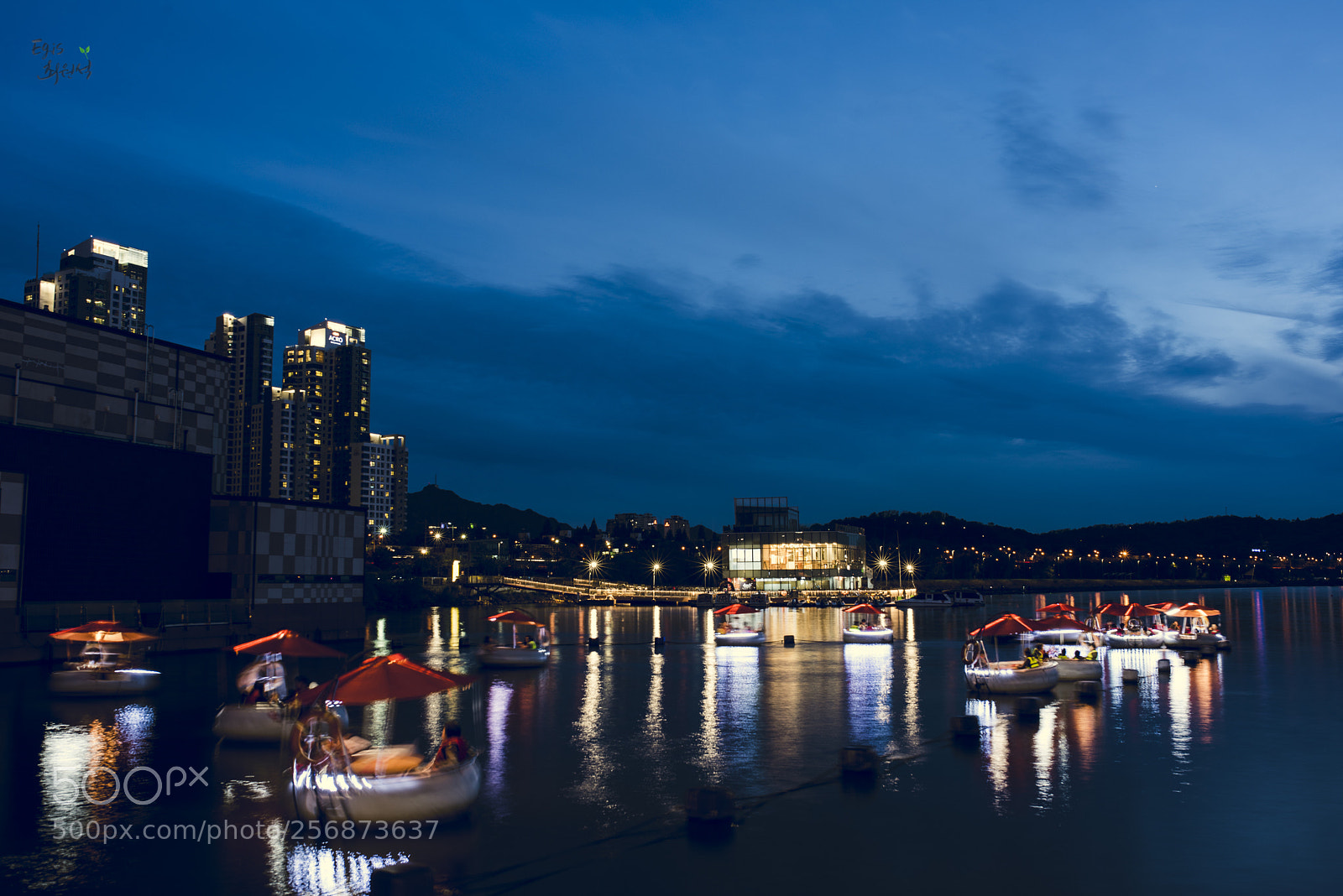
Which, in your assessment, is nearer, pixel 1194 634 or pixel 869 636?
pixel 1194 634

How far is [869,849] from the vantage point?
21109 mm

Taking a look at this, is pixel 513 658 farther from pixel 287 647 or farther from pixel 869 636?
pixel 869 636

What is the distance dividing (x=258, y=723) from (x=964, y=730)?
937 inches

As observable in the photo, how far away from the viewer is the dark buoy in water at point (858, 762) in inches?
1094

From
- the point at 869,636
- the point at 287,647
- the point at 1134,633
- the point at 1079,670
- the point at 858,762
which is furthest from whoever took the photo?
the point at 869,636

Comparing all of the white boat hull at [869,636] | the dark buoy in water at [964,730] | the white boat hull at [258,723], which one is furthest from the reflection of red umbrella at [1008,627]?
the white boat hull at [869,636]

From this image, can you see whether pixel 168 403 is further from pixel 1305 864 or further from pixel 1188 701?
pixel 1305 864

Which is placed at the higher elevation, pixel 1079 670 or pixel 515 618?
pixel 515 618

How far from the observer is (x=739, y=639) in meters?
86.6

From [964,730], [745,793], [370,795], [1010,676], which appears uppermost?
[370,795]

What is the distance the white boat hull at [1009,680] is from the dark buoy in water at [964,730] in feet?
41.4

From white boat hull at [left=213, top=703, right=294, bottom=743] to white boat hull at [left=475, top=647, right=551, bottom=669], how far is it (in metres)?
30.8

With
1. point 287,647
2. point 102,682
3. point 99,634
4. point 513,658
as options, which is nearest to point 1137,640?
point 513,658

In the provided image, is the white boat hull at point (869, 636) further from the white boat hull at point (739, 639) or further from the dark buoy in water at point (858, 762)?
the dark buoy in water at point (858, 762)
